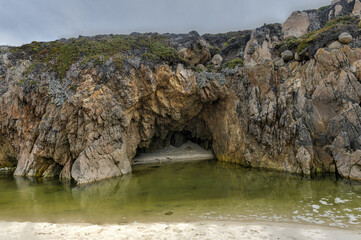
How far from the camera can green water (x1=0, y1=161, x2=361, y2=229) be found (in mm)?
9992

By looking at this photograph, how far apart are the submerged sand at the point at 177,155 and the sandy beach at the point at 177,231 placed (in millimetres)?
19570

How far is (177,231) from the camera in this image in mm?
8352

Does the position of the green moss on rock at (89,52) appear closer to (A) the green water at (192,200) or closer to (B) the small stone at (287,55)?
(B) the small stone at (287,55)

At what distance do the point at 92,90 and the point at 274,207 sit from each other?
18.1m

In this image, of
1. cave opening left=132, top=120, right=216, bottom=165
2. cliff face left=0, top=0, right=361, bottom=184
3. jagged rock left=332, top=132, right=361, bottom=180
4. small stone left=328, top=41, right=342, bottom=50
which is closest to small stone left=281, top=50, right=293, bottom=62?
cliff face left=0, top=0, right=361, bottom=184

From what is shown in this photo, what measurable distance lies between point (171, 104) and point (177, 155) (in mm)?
8659

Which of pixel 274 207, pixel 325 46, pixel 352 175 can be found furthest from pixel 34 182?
pixel 325 46

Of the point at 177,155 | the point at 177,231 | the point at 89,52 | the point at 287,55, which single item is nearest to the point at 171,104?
the point at 177,155

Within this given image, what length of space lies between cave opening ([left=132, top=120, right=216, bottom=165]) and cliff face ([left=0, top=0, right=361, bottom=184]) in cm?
193

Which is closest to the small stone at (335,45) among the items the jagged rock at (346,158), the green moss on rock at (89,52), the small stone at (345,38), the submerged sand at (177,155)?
the small stone at (345,38)

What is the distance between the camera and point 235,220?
9430 millimetres

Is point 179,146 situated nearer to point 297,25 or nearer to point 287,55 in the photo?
point 287,55

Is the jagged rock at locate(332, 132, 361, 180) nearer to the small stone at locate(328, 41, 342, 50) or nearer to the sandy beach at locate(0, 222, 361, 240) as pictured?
the small stone at locate(328, 41, 342, 50)

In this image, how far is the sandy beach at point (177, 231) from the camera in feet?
25.4
